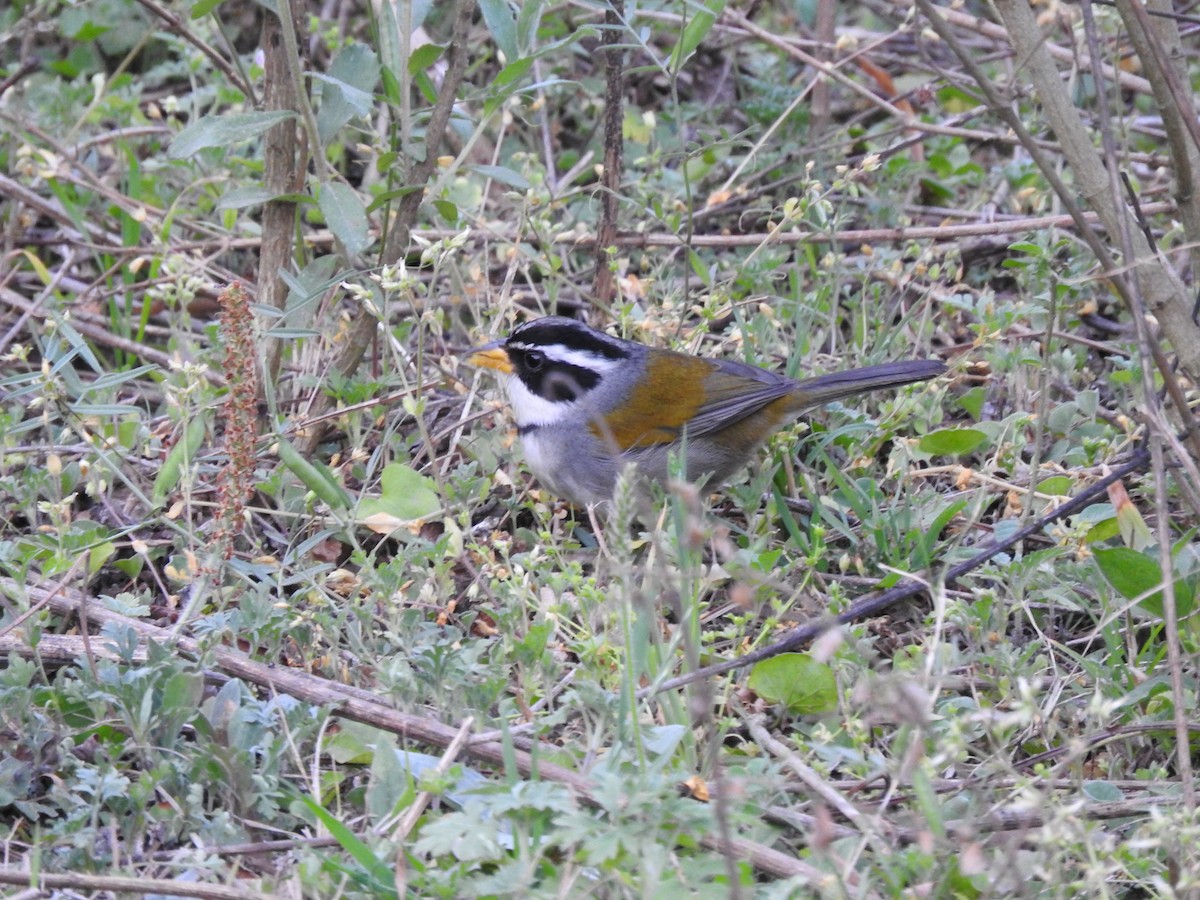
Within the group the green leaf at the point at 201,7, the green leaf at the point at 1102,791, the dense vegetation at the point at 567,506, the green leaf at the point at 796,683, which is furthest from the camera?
the green leaf at the point at 201,7

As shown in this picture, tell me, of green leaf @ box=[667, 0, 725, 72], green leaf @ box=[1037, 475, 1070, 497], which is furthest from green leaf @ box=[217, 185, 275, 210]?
green leaf @ box=[1037, 475, 1070, 497]

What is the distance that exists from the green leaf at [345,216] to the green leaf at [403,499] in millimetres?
767

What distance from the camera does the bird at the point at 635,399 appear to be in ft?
16.8

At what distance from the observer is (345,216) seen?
4.77 meters

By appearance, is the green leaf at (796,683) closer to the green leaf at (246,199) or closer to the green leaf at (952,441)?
the green leaf at (952,441)

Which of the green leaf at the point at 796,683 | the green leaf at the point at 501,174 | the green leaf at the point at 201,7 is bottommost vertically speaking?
the green leaf at the point at 796,683

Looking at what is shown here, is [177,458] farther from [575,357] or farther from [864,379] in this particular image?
[864,379]

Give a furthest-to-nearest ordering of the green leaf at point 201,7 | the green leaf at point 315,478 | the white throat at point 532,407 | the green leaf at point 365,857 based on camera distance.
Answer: the white throat at point 532,407, the green leaf at point 201,7, the green leaf at point 315,478, the green leaf at point 365,857

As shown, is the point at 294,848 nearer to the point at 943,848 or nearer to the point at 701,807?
the point at 701,807

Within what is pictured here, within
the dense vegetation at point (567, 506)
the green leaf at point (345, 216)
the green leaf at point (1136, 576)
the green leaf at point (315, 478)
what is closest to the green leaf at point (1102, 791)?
the dense vegetation at point (567, 506)

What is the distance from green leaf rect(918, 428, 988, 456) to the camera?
511 centimetres

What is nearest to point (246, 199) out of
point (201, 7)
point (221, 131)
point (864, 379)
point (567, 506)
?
point (221, 131)

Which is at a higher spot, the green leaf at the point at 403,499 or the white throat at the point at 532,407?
the white throat at the point at 532,407

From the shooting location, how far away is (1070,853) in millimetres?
3295
